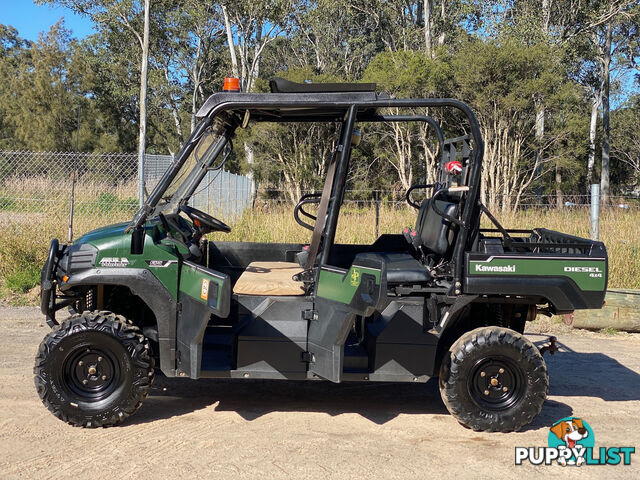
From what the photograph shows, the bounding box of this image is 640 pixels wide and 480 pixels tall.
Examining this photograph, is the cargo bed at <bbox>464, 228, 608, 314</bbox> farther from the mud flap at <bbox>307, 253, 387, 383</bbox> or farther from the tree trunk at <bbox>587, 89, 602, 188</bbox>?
the tree trunk at <bbox>587, 89, 602, 188</bbox>

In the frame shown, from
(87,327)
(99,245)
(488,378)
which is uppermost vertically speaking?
(99,245)

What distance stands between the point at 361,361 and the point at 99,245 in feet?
6.72

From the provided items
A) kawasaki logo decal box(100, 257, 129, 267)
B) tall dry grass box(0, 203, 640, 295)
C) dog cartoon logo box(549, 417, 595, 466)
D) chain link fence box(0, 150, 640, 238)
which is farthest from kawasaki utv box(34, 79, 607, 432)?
chain link fence box(0, 150, 640, 238)

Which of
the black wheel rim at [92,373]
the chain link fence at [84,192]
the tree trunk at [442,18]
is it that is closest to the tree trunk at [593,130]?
the tree trunk at [442,18]

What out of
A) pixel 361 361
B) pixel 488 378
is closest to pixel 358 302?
pixel 361 361

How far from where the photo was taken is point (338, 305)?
14.1ft

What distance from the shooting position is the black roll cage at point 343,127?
4387 mm

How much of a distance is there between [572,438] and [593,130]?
3098 cm

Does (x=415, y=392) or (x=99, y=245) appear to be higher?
(x=99, y=245)

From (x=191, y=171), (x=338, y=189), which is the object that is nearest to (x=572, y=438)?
(x=338, y=189)

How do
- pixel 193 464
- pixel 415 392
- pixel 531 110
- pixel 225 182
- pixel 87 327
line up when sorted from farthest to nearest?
pixel 531 110 → pixel 225 182 → pixel 415 392 → pixel 87 327 → pixel 193 464

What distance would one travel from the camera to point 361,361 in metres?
4.58

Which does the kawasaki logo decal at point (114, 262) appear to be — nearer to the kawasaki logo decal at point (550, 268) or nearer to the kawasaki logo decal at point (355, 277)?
the kawasaki logo decal at point (355, 277)

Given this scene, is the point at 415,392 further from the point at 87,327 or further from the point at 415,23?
the point at 415,23
